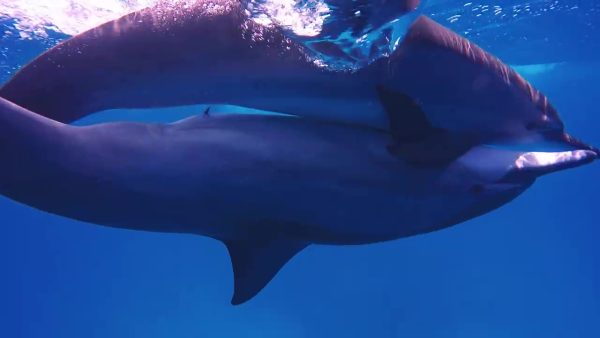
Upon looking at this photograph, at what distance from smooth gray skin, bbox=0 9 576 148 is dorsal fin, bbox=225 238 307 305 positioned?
95 cm

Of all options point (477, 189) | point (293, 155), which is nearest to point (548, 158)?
point (477, 189)

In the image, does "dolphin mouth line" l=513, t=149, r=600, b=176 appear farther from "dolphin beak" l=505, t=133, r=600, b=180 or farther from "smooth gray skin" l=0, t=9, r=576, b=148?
"smooth gray skin" l=0, t=9, r=576, b=148

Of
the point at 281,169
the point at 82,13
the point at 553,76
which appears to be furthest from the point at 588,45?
the point at 281,169

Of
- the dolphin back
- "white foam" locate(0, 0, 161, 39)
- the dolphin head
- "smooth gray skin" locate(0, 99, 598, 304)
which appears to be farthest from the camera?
"white foam" locate(0, 0, 161, 39)

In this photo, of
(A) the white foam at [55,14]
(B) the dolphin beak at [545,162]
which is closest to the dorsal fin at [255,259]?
(B) the dolphin beak at [545,162]

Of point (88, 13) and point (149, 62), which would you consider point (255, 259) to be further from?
point (88, 13)

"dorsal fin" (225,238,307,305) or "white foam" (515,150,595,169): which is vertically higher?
"white foam" (515,150,595,169)

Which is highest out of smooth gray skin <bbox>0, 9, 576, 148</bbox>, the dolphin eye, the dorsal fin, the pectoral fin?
smooth gray skin <bbox>0, 9, 576, 148</bbox>

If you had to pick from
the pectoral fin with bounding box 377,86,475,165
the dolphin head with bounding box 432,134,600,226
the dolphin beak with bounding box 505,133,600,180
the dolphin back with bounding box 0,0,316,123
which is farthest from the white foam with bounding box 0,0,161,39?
the dolphin beak with bounding box 505,133,600,180

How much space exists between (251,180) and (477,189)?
1.59 metres

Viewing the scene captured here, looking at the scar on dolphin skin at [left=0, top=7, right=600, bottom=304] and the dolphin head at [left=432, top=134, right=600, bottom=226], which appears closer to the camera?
the scar on dolphin skin at [left=0, top=7, right=600, bottom=304]

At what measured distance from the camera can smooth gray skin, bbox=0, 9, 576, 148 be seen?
2637 mm

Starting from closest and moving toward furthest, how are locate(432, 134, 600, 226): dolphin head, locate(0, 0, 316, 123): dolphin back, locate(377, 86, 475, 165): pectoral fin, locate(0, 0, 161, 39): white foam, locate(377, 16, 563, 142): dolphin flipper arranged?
locate(0, 0, 316, 123): dolphin back
locate(377, 16, 563, 142): dolphin flipper
locate(377, 86, 475, 165): pectoral fin
locate(432, 134, 600, 226): dolphin head
locate(0, 0, 161, 39): white foam

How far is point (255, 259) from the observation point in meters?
3.47
